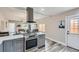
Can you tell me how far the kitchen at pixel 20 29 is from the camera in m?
3.71

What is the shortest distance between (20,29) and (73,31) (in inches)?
106

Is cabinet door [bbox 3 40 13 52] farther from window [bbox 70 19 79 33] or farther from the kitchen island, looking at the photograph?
window [bbox 70 19 79 33]

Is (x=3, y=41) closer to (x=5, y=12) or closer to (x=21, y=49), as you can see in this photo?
(x=21, y=49)

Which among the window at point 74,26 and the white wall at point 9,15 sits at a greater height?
the white wall at point 9,15

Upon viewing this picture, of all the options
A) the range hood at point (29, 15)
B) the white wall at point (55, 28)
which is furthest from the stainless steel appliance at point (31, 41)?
the white wall at point (55, 28)

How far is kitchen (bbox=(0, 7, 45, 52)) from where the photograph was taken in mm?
3711

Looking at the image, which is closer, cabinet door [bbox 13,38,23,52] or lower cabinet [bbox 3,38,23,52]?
lower cabinet [bbox 3,38,23,52]

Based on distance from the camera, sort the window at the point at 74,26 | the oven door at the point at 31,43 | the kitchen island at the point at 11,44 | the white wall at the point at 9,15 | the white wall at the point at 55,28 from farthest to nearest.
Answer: the white wall at the point at 55,28 → the window at the point at 74,26 → the oven door at the point at 31,43 → the white wall at the point at 9,15 → the kitchen island at the point at 11,44

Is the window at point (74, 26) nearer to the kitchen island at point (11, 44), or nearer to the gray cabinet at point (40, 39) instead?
the gray cabinet at point (40, 39)

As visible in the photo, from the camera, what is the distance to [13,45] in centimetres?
325

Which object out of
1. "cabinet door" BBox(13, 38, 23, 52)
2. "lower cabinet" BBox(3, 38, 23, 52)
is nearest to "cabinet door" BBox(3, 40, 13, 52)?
"lower cabinet" BBox(3, 38, 23, 52)

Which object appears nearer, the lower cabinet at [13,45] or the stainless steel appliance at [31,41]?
the lower cabinet at [13,45]

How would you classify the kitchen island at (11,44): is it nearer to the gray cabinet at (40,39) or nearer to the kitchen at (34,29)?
the kitchen at (34,29)

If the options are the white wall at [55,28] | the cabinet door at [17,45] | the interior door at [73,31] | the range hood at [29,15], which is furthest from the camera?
the white wall at [55,28]
